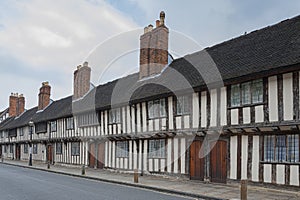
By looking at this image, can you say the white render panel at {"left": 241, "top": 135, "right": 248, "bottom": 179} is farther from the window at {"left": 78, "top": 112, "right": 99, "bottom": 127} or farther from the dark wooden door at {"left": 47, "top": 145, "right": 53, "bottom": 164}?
the dark wooden door at {"left": 47, "top": 145, "right": 53, "bottom": 164}

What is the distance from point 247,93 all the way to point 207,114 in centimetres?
Answer: 210

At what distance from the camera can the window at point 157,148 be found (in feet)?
52.4

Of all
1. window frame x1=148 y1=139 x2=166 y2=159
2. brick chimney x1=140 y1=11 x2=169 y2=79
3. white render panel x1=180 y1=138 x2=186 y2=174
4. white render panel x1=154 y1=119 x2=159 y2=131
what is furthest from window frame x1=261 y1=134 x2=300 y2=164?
brick chimney x1=140 y1=11 x2=169 y2=79

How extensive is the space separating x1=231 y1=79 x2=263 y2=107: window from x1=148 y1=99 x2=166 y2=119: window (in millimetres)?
4197

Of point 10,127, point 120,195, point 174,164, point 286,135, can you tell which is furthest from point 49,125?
point 286,135

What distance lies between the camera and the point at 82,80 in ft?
94.0

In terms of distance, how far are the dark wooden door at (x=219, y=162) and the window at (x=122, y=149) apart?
21.2 feet

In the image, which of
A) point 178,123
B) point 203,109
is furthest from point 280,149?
point 178,123

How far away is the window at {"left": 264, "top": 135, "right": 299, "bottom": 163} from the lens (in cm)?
1057

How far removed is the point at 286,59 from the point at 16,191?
31.7ft

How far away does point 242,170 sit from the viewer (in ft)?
39.3

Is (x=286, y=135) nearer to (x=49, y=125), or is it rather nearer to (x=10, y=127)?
(x=49, y=125)

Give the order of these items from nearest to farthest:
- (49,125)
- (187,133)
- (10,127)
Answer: (187,133) < (49,125) < (10,127)

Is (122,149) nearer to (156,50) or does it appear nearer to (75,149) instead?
(156,50)
